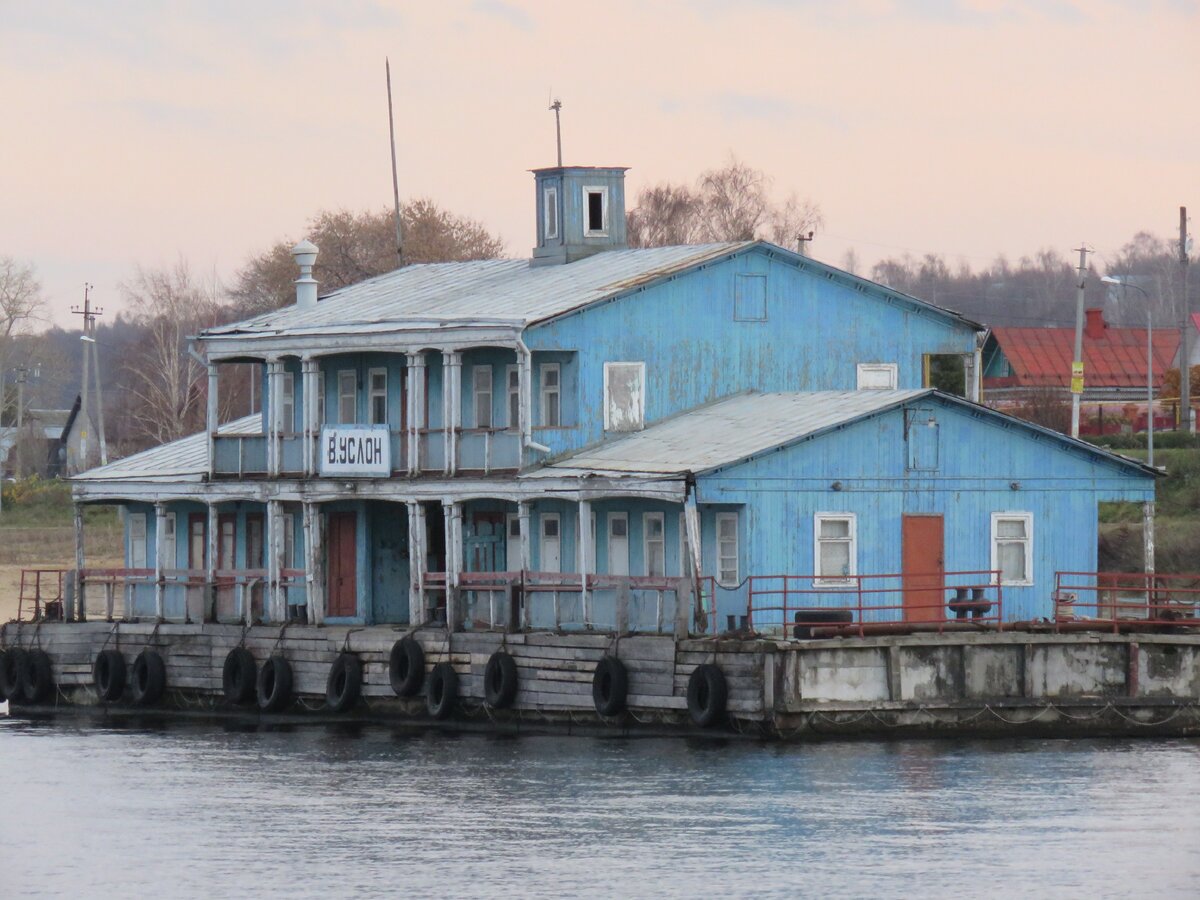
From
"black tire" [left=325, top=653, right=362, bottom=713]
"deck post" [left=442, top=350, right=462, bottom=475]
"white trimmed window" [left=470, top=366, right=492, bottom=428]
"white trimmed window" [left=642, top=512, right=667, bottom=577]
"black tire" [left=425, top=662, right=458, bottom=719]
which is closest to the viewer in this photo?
"black tire" [left=425, top=662, right=458, bottom=719]

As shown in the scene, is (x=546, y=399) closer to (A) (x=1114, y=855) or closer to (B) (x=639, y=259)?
(B) (x=639, y=259)

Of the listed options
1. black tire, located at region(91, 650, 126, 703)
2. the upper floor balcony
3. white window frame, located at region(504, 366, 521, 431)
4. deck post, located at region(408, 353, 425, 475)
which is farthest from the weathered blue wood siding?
black tire, located at region(91, 650, 126, 703)

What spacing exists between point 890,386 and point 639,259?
5.19 m

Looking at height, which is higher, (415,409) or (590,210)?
(590,210)

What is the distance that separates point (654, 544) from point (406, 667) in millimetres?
4664

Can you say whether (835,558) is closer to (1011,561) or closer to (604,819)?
(1011,561)

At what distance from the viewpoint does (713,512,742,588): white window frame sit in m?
43.7

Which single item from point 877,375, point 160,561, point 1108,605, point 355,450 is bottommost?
point 1108,605

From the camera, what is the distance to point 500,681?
44.4 m

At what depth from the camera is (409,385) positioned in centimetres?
4812

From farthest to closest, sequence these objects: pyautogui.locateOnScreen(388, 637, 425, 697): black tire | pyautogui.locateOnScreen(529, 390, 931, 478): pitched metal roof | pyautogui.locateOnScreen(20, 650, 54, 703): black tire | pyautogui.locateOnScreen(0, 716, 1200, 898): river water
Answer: pyautogui.locateOnScreen(20, 650, 54, 703): black tire, pyautogui.locateOnScreen(388, 637, 425, 697): black tire, pyautogui.locateOnScreen(529, 390, 931, 478): pitched metal roof, pyautogui.locateOnScreen(0, 716, 1200, 898): river water

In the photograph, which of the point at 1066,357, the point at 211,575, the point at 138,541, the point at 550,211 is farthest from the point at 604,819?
the point at 1066,357

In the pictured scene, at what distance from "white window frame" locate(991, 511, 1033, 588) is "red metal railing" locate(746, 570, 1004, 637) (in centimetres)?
28

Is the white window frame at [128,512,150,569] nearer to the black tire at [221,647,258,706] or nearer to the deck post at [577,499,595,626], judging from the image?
Answer: the black tire at [221,647,258,706]
